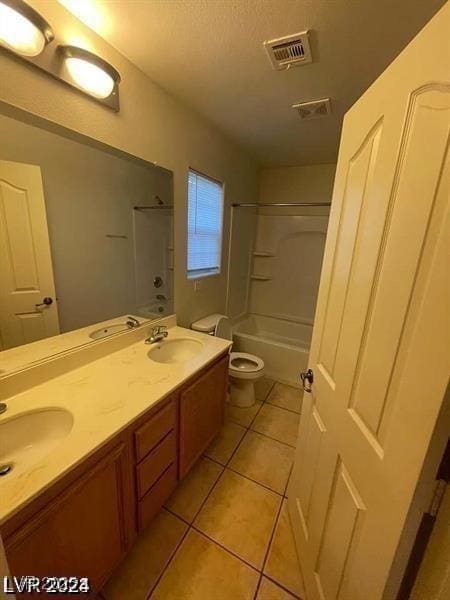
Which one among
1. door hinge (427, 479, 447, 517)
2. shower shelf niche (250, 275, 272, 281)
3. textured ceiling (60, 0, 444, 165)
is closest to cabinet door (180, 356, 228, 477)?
door hinge (427, 479, 447, 517)

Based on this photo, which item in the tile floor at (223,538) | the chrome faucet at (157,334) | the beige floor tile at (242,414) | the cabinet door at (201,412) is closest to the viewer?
the tile floor at (223,538)

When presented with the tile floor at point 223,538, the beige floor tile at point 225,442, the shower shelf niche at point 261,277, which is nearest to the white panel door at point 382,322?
the tile floor at point 223,538

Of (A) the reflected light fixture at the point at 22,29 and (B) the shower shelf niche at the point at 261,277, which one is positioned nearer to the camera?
(A) the reflected light fixture at the point at 22,29

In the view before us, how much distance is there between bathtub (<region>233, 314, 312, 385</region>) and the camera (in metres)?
2.63

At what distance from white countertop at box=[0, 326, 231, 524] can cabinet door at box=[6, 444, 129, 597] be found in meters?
0.10

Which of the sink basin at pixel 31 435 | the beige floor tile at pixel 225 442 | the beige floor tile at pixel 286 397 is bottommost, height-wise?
the beige floor tile at pixel 225 442

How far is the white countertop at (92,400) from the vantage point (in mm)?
703

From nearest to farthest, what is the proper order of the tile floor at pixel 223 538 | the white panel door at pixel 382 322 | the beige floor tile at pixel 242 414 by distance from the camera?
the white panel door at pixel 382 322
the tile floor at pixel 223 538
the beige floor tile at pixel 242 414

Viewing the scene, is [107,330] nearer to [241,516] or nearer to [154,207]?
[154,207]

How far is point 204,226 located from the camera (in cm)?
225

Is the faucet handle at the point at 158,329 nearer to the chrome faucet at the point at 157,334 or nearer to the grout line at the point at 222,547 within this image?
the chrome faucet at the point at 157,334

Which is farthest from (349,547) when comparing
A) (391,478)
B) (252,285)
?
(252,285)

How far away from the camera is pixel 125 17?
1.06 m

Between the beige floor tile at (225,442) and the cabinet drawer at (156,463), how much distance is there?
54cm
